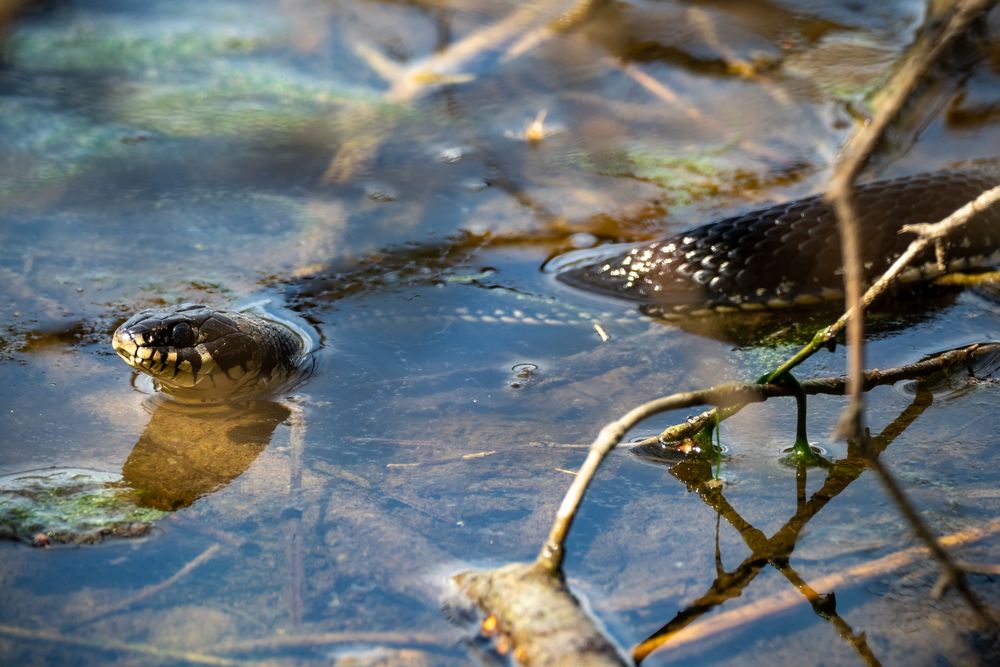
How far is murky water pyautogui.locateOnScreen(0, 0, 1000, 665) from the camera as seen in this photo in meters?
Answer: 3.21

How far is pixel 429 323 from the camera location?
5059 mm

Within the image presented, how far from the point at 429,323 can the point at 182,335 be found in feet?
3.62

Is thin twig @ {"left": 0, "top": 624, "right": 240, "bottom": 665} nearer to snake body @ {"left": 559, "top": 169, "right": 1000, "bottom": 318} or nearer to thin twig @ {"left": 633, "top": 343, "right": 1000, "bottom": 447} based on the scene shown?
thin twig @ {"left": 633, "top": 343, "right": 1000, "bottom": 447}

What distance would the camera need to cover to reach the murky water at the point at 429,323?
10.5 ft

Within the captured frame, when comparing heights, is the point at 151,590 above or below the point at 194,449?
above

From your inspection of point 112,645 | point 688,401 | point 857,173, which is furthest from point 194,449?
point 857,173

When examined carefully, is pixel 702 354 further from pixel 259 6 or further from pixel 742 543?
pixel 259 6

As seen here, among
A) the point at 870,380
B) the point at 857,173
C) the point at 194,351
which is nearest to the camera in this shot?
the point at 857,173

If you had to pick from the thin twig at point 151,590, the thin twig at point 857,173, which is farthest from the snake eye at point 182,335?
the thin twig at point 857,173

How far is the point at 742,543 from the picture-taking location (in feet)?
11.3

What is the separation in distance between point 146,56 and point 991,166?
215 inches

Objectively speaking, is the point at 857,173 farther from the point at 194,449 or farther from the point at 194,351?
the point at 194,351

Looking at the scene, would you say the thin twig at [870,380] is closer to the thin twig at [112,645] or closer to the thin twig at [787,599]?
the thin twig at [787,599]

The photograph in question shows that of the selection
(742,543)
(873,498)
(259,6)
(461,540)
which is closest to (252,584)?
(461,540)
